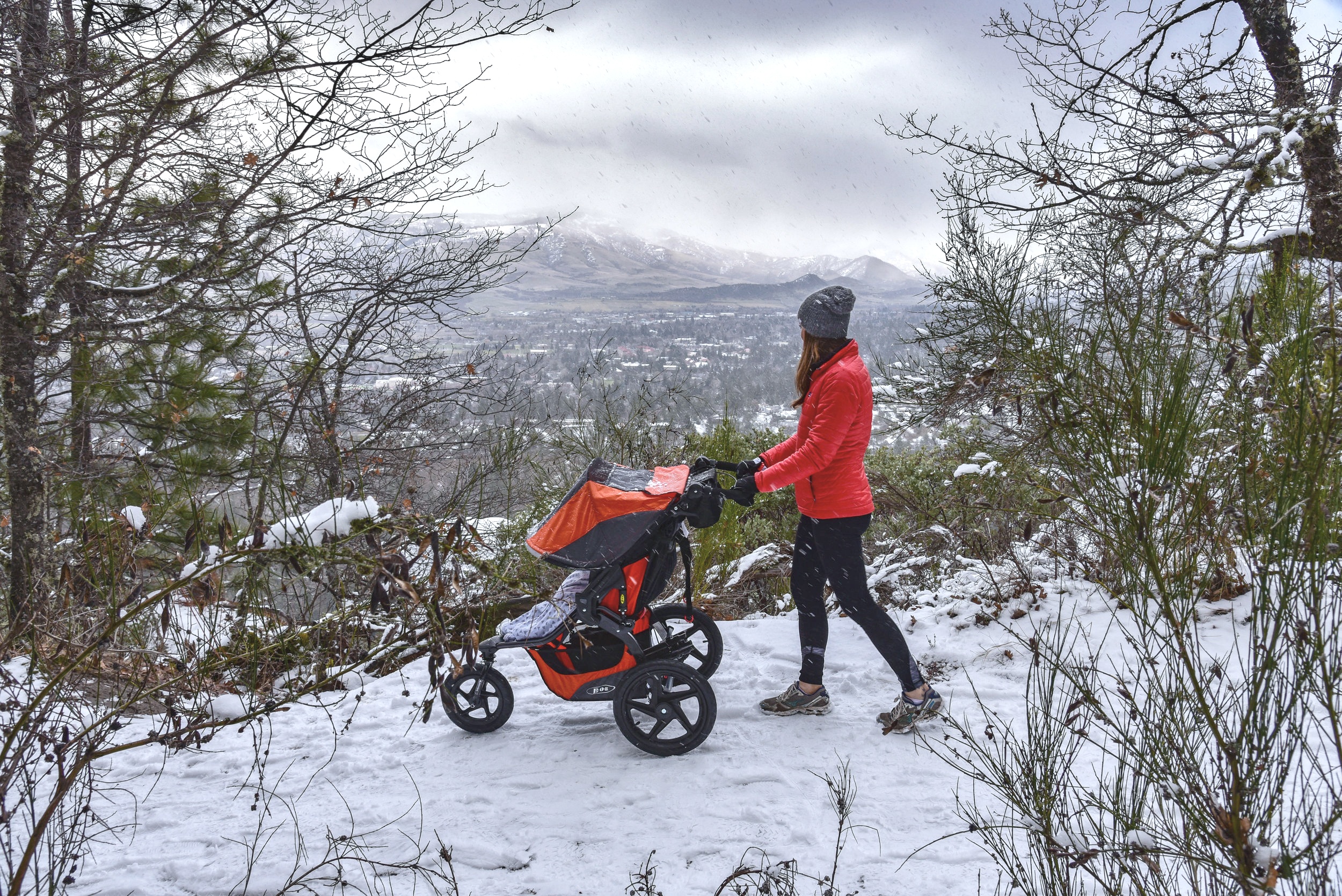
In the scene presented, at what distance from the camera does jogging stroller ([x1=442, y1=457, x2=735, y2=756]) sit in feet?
10.2

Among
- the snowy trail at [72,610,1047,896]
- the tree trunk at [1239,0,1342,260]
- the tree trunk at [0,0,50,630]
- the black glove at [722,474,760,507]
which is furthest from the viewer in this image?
the tree trunk at [1239,0,1342,260]

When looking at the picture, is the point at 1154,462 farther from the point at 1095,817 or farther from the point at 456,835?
the point at 456,835

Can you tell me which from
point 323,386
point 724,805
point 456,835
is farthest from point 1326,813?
point 323,386

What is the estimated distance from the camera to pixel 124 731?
11.4ft

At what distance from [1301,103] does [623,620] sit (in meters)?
7.18

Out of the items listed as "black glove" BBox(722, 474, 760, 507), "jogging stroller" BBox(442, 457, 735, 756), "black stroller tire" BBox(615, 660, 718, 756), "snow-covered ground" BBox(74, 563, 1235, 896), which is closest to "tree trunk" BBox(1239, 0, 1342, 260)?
"black glove" BBox(722, 474, 760, 507)

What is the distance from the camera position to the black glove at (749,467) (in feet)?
10.7

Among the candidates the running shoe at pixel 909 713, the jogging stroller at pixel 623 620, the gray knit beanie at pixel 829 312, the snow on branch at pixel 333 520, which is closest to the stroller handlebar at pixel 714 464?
the jogging stroller at pixel 623 620

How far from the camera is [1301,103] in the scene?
5.89 metres

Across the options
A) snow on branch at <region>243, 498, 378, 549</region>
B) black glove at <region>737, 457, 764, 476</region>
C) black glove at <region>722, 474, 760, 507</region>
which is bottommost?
black glove at <region>722, 474, 760, 507</region>

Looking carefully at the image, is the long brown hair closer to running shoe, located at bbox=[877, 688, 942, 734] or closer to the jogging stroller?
the jogging stroller

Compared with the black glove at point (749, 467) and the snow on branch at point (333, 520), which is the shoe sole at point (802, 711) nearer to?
the black glove at point (749, 467)

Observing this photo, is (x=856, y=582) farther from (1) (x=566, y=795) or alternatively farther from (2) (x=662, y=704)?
(1) (x=566, y=795)

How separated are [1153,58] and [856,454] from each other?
6764 millimetres
